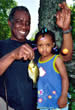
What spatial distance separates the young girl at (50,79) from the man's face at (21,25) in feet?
0.81

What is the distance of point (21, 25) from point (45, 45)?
488 millimetres

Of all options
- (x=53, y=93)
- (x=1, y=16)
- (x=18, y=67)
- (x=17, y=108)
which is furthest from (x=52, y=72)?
(x=1, y=16)

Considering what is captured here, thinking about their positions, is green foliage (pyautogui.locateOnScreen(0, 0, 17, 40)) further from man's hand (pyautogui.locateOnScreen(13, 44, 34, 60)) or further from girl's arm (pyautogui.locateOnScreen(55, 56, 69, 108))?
man's hand (pyautogui.locateOnScreen(13, 44, 34, 60))

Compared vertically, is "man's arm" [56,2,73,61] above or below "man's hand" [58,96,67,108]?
above

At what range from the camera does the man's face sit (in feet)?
9.34

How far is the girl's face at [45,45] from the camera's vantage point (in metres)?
2.82

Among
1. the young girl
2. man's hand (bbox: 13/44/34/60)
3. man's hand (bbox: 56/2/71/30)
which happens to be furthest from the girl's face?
man's hand (bbox: 13/44/34/60)

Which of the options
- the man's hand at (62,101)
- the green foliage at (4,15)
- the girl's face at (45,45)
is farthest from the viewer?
the green foliage at (4,15)

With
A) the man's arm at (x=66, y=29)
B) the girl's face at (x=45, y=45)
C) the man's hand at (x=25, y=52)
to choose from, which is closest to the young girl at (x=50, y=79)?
the girl's face at (x=45, y=45)

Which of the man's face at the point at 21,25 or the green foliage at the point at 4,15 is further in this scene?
the green foliage at the point at 4,15

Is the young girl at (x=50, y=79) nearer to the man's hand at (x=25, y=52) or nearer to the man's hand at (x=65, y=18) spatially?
the man's hand at (x=65, y=18)

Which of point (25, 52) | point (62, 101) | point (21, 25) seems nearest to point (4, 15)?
point (21, 25)

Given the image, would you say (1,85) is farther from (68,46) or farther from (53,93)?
(68,46)

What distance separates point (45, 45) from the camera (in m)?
2.83
